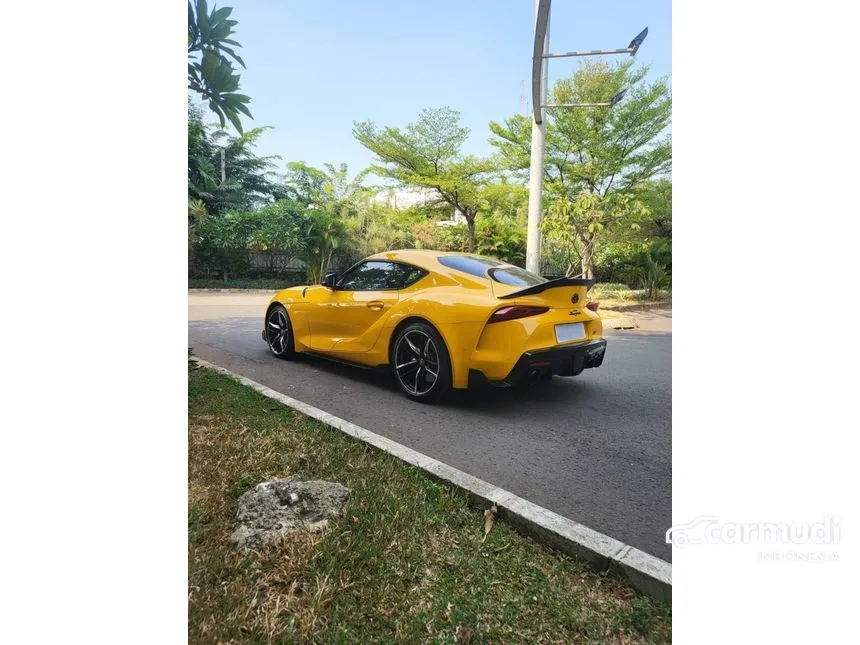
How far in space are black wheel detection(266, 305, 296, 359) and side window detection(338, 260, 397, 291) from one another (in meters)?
0.82

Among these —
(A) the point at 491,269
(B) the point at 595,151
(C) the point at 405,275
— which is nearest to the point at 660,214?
(A) the point at 491,269

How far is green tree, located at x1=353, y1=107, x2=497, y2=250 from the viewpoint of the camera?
15.1 ft

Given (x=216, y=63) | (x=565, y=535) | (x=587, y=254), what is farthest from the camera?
(x=587, y=254)

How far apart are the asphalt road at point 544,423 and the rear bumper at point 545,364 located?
0.67 ft

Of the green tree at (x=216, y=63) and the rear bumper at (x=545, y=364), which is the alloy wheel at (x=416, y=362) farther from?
the green tree at (x=216, y=63)

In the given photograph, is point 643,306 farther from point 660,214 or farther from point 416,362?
point 416,362

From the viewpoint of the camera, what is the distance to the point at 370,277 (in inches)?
114

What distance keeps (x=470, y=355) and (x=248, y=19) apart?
5.96 ft

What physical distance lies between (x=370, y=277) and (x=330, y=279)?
1.02 ft

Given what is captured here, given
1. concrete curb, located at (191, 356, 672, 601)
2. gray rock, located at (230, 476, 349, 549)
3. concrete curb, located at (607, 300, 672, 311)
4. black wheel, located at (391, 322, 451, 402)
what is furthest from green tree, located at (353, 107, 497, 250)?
gray rock, located at (230, 476, 349, 549)

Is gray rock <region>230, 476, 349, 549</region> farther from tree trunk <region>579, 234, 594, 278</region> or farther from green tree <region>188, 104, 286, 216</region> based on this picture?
tree trunk <region>579, 234, 594, 278</region>

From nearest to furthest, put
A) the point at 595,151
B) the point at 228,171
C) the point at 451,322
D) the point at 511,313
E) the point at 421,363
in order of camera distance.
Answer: the point at 228,171 → the point at 511,313 → the point at 451,322 → the point at 421,363 → the point at 595,151
